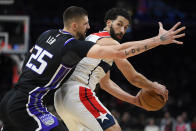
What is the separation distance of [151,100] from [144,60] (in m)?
15.4

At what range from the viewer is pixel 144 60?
65.6ft

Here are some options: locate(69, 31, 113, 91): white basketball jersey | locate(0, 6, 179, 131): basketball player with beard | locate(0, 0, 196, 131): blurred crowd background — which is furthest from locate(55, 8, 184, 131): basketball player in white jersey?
locate(0, 0, 196, 131): blurred crowd background

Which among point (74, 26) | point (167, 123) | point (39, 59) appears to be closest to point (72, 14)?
point (74, 26)

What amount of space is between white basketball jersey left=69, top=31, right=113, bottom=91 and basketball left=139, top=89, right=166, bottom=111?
2.03ft

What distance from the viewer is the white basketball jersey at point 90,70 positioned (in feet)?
14.6

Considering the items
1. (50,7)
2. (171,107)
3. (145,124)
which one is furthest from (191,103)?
(50,7)

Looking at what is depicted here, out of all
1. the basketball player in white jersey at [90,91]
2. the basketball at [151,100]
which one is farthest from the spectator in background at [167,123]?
the basketball player in white jersey at [90,91]

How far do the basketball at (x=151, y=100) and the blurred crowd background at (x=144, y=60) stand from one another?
27.9 feet

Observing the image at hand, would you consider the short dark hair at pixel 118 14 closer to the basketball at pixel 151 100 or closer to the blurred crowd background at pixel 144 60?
the basketball at pixel 151 100

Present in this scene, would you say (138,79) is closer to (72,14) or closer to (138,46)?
(138,46)

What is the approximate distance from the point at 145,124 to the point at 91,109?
35.4 ft

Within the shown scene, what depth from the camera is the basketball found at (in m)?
4.71

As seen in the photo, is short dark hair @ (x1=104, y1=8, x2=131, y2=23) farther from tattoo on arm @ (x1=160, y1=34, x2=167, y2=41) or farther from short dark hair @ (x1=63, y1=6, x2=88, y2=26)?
tattoo on arm @ (x1=160, y1=34, x2=167, y2=41)

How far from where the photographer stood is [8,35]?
1284 centimetres
